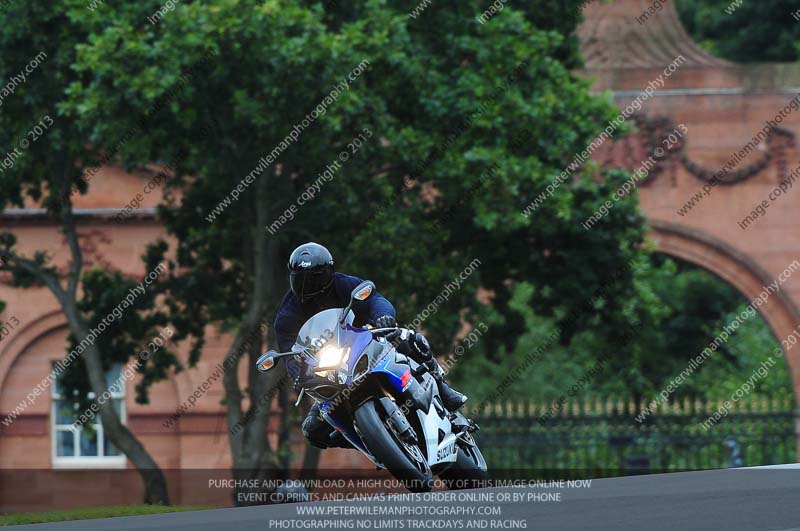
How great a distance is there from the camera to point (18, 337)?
26.3 meters

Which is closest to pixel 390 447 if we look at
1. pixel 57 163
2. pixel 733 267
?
pixel 57 163

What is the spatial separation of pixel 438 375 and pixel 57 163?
10.0 metres

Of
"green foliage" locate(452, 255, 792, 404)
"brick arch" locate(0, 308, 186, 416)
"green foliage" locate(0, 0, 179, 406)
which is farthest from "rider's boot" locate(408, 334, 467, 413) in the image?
"green foliage" locate(452, 255, 792, 404)

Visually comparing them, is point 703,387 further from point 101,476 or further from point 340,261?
point 340,261

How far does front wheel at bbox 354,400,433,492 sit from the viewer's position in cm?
876

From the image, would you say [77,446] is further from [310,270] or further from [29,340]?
[310,270]

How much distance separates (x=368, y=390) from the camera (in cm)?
895

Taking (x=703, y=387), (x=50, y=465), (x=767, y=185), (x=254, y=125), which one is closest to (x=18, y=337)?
(x=50, y=465)

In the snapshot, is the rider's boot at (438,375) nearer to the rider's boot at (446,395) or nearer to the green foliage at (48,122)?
the rider's boot at (446,395)

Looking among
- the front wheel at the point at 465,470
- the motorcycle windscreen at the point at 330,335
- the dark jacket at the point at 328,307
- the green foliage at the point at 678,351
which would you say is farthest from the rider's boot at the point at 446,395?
the green foliage at the point at 678,351

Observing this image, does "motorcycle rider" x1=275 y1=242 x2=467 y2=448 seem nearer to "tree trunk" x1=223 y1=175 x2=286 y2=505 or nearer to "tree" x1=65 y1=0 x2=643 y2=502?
"tree" x1=65 y1=0 x2=643 y2=502

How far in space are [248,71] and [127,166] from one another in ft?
6.20

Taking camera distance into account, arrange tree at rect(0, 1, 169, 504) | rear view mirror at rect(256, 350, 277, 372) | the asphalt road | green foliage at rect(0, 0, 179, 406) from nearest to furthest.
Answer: the asphalt road → rear view mirror at rect(256, 350, 277, 372) → green foliage at rect(0, 0, 179, 406) → tree at rect(0, 1, 169, 504)

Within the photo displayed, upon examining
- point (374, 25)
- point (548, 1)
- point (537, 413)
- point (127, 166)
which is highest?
point (548, 1)
